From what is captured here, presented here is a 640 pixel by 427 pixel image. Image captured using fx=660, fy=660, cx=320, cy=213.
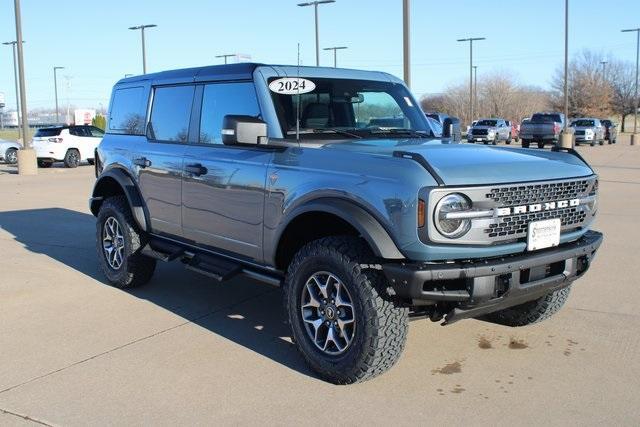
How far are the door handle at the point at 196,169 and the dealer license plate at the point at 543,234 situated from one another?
2464 mm

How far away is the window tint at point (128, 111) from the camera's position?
6203 millimetres

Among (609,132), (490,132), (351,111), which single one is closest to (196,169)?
(351,111)

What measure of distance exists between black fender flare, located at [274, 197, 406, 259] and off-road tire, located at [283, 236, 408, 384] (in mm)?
153

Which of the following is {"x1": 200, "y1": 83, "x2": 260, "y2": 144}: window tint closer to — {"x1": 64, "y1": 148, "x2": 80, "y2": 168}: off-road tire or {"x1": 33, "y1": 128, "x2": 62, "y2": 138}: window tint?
{"x1": 64, "y1": 148, "x2": 80, "y2": 168}: off-road tire

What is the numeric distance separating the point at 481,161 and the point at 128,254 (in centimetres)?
355

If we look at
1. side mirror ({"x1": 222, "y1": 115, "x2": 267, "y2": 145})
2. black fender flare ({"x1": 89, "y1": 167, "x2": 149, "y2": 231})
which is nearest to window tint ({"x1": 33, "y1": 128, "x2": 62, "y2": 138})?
black fender flare ({"x1": 89, "y1": 167, "x2": 149, "y2": 231})

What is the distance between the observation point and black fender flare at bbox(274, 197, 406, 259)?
3.67 metres

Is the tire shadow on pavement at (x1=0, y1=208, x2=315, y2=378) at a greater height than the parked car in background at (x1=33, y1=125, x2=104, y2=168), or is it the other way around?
the parked car in background at (x1=33, y1=125, x2=104, y2=168)

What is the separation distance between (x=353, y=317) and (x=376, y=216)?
25.2 inches

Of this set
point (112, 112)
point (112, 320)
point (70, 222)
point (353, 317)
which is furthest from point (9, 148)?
point (353, 317)

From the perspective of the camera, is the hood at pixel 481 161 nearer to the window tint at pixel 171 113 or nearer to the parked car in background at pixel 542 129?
the window tint at pixel 171 113

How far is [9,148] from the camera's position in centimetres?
2675

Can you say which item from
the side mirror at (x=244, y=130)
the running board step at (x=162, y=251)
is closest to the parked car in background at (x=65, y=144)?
the running board step at (x=162, y=251)

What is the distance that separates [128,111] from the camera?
6434 mm
